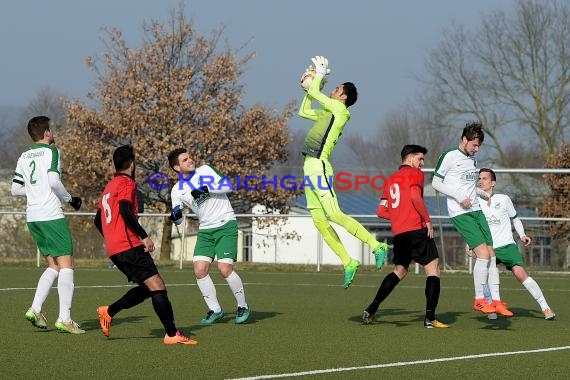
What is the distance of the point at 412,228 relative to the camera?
11.1m

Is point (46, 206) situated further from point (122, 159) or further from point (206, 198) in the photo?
point (206, 198)

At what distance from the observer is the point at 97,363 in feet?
26.0

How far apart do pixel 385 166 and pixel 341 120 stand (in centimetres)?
9465

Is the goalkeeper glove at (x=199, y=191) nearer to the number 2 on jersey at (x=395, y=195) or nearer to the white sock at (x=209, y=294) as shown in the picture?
the white sock at (x=209, y=294)

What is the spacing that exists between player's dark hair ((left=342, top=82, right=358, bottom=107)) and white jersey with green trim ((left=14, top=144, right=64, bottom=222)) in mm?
3104

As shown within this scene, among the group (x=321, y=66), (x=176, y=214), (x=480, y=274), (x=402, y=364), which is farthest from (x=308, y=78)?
(x=402, y=364)

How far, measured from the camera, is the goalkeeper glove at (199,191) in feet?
35.6

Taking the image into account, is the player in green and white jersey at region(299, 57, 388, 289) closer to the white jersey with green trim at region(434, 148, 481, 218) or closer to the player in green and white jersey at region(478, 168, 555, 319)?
the white jersey with green trim at region(434, 148, 481, 218)

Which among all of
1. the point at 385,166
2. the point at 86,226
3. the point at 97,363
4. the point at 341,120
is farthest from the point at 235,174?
the point at 385,166

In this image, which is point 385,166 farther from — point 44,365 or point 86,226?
point 44,365

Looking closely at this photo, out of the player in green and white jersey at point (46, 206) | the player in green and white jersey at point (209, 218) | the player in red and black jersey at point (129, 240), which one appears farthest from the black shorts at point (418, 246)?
the player in green and white jersey at point (46, 206)

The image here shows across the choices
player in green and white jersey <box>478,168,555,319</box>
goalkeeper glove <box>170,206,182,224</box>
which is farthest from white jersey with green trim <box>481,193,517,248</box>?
goalkeeper glove <box>170,206,182,224</box>

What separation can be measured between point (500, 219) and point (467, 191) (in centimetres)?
164

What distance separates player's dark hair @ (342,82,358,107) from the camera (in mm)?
11617
